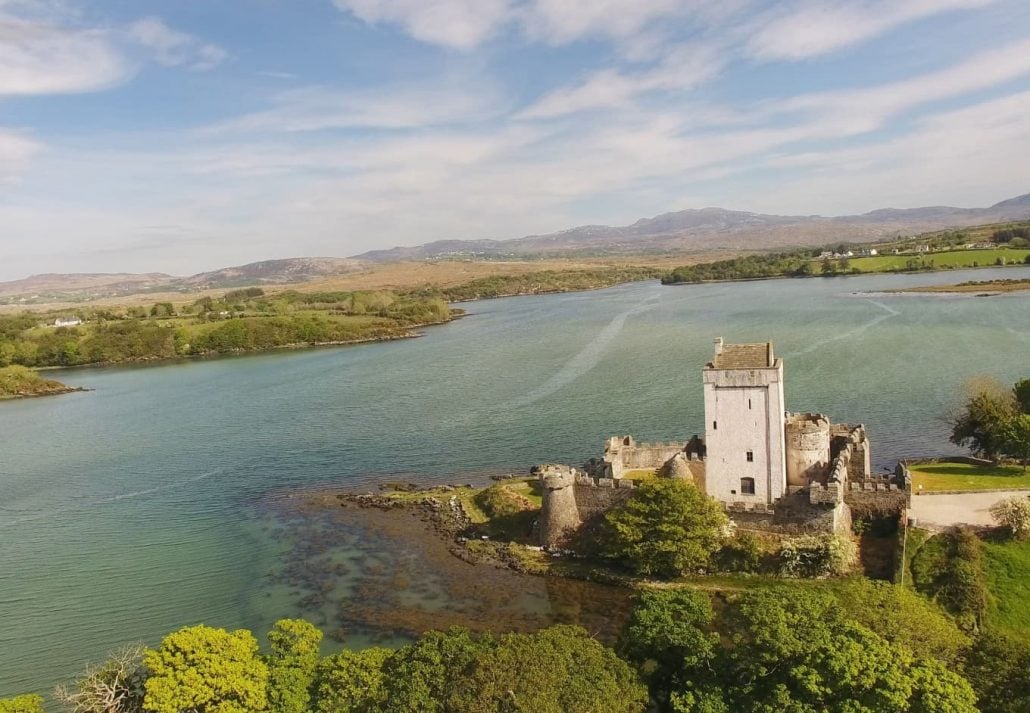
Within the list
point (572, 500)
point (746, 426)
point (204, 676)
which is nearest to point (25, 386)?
point (572, 500)

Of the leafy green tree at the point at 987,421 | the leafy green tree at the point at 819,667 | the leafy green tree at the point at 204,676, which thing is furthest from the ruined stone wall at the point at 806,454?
the leafy green tree at the point at 204,676

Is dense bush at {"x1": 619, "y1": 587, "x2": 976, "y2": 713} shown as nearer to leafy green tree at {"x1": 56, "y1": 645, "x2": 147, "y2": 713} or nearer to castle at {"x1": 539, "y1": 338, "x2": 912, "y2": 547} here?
castle at {"x1": 539, "y1": 338, "x2": 912, "y2": 547}

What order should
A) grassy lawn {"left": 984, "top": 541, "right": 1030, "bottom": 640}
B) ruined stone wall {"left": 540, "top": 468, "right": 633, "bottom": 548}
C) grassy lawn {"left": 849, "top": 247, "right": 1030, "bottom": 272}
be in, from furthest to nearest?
grassy lawn {"left": 849, "top": 247, "right": 1030, "bottom": 272}, ruined stone wall {"left": 540, "top": 468, "right": 633, "bottom": 548}, grassy lawn {"left": 984, "top": 541, "right": 1030, "bottom": 640}

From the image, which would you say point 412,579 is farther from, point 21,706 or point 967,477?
point 967,477

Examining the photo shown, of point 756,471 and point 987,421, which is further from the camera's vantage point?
point 987,421

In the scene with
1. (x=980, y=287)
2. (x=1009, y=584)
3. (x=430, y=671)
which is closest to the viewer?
(x=430, y=671)

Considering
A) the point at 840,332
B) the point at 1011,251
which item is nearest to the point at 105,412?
the point at 840,332

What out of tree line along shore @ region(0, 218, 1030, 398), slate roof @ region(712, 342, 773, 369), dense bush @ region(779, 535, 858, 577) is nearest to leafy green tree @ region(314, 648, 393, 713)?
dense bush @ region(779, 535, 858, 577)
